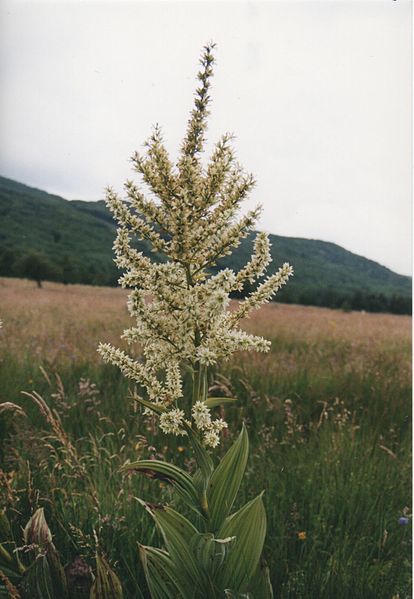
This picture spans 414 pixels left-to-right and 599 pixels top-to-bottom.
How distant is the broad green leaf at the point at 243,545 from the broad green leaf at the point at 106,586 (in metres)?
0.45

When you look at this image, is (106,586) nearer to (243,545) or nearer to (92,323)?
(243,545)

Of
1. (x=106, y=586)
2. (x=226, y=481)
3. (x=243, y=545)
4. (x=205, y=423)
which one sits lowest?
(x=106, y=586)

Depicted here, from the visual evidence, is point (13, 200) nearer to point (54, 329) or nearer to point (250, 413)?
point (54, 329)

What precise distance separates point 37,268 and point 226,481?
5.88 metres

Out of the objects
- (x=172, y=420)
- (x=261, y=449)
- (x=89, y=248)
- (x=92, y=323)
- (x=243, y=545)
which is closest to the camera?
(x=172, y=420)

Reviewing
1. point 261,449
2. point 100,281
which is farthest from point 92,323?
point 261,449

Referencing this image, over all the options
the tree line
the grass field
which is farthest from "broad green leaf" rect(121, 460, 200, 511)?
the tree line

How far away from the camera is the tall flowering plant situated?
88.4 inches

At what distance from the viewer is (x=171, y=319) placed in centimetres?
229

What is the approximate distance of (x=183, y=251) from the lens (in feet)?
7.50

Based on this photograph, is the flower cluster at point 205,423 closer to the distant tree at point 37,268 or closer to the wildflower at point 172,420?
the wildflower at point 172,420

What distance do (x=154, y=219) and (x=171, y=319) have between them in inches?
15.9

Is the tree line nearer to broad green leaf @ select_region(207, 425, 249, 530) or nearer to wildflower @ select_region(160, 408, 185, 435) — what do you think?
broad green leaf @ select_region(207, 425, 249, 530)

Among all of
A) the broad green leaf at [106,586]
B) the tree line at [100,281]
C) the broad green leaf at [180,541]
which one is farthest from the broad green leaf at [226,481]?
the tree line at [100,281]
